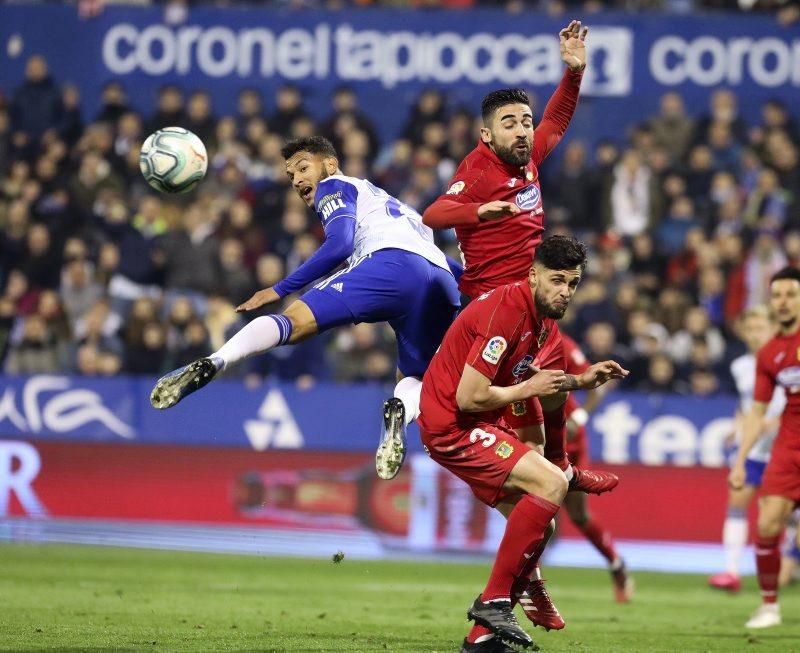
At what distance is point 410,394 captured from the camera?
914 centimetres

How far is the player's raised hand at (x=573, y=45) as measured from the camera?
908cm

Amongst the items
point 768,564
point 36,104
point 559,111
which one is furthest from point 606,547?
point 36,104

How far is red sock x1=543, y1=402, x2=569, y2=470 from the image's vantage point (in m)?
9.03

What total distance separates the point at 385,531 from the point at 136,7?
8.45 metres

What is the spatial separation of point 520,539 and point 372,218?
262 cm

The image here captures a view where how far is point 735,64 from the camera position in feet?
62.3

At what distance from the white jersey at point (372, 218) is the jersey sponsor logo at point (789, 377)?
2718 millimetres

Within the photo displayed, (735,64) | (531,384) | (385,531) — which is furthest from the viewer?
(735,64)

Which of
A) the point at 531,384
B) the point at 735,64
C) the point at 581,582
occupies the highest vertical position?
the point at 735,64

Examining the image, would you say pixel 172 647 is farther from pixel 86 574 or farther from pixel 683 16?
pixel 683 16

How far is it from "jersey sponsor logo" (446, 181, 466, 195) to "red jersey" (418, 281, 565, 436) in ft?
2.96

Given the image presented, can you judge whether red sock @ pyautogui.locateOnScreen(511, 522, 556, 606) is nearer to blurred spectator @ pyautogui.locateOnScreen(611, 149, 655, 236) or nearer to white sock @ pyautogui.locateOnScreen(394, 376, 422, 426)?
white sock @ pyautogui.locateOnScreen(394, 376, 422, 426)

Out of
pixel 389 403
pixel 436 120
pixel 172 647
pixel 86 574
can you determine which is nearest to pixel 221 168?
→ pixel 436 120

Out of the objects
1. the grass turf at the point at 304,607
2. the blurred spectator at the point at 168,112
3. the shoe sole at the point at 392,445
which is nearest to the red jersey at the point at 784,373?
the grass turf at the point at 304,607
